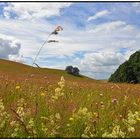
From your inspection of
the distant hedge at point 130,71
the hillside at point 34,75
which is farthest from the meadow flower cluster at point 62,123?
the distant hedge at point 130,71

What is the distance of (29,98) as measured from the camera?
291 inches

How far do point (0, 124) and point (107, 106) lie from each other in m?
2.35

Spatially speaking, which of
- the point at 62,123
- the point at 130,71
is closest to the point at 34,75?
the point at 62,123

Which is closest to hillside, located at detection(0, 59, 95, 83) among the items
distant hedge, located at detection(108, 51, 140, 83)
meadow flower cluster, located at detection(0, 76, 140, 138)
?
meadow flower cluster, located at detection(0, 76, 140, 138)

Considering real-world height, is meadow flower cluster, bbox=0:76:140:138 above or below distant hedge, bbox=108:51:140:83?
below

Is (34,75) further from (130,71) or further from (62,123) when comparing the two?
(130,71)

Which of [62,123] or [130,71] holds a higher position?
[130,71]

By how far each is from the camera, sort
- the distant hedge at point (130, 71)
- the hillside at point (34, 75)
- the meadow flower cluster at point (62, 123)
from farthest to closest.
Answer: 1. the distant hedge at point (130, 71)
2. the hillside at point (34, 75)
3. the meadow flower cluster at point (62, 123)

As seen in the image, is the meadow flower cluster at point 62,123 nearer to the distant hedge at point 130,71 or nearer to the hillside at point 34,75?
the hillside at point 34,75

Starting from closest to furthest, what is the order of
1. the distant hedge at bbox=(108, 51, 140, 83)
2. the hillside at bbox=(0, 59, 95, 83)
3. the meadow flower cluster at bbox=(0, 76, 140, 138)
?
the meadow flower cluster at bbox=(0, 76, 140, 138)
the hillside at bbox=(0, 59, 95, 83)
the distant hedge at bbox=(108, 51, 140, 83)

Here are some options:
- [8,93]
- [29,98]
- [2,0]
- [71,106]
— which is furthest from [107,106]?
[2,0]

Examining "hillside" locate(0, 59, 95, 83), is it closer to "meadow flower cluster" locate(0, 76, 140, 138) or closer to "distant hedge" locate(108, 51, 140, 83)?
"meadow flower cluster" locate(0, 76, 140, 138)

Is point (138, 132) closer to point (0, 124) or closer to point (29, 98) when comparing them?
point (0, 124)

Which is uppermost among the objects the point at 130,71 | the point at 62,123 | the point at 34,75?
the point at 130,71
